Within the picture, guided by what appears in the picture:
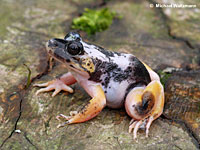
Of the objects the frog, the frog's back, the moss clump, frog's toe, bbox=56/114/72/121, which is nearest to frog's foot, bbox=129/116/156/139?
the frog

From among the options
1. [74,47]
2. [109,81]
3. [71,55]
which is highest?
[74,47]

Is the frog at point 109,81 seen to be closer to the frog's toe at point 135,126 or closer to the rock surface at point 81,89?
the frog's toe at point 135,126

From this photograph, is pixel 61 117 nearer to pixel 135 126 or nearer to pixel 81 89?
pixel 81 89

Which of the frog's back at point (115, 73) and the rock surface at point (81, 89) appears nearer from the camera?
the rock surface at point (81, 89)

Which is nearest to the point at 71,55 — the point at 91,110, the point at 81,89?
the point at 91,110

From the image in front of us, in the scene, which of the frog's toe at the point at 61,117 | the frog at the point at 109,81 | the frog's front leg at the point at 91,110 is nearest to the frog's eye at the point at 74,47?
the frog at the point at 109,81

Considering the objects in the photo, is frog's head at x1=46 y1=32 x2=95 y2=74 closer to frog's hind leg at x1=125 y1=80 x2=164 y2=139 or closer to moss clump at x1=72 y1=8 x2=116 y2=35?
frog's hind leg at x1=125 y1=80 x2=164 y2=139
